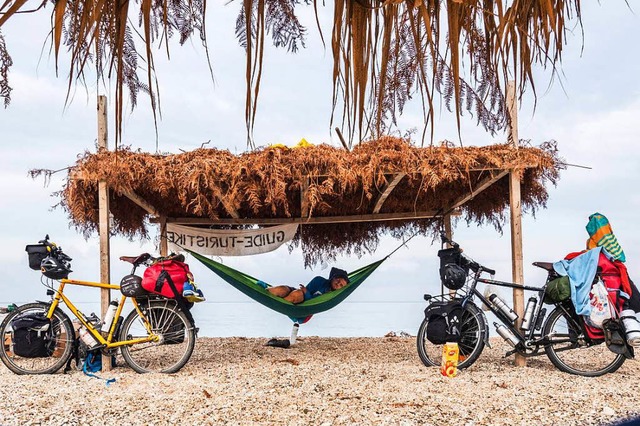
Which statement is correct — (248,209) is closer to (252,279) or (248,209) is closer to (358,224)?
(252,279)

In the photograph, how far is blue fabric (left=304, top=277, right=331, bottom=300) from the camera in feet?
19.7

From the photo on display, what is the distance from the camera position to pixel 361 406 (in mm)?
3480

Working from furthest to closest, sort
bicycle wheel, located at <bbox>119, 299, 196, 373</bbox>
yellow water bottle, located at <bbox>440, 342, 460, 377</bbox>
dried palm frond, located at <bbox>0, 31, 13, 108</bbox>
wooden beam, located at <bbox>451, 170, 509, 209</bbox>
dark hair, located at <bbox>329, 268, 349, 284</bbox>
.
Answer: dark hair, located at <bbox>329, 268, 349, 284</bbox>, wooden beam, located at <bbox>451, 170, 509, 209</bbox>, bicycle wheel, located at <bbox>119, 299, 196, 373</bbox>, yellow water bottle, located at <bbox>440, 342, 460, 377</bbox>, dried palm frond, located at <bbox>0, 31, 13, 108</bbox>

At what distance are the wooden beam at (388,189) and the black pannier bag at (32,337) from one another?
2707 mm

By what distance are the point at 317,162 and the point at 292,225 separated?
1503 millimetres

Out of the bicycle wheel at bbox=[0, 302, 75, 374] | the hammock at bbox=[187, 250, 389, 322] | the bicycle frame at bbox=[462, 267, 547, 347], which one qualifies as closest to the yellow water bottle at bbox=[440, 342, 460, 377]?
the bicycle frame at bbox=[462, 267, 547, 347]

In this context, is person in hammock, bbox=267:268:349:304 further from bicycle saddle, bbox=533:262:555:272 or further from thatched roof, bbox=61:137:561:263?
bicycle saddle, bbox=533:262:555:272

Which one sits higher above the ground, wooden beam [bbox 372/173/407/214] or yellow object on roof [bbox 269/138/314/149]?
yellow object on roof [bbox 269/138/314/149]

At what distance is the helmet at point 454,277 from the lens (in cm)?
474

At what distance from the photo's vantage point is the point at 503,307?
192 inches

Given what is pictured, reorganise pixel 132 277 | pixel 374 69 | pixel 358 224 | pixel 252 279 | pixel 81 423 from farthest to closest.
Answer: pixel 358 224 < pixel 252 279 < pixel 132 277 < pixel 81 423 < pixel 374 69

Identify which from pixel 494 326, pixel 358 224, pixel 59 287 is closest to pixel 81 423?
pixel 59 287

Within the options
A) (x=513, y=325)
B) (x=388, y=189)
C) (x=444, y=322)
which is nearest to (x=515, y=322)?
(x=513, y=325)

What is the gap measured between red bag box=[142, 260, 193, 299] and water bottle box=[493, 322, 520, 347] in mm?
2328
